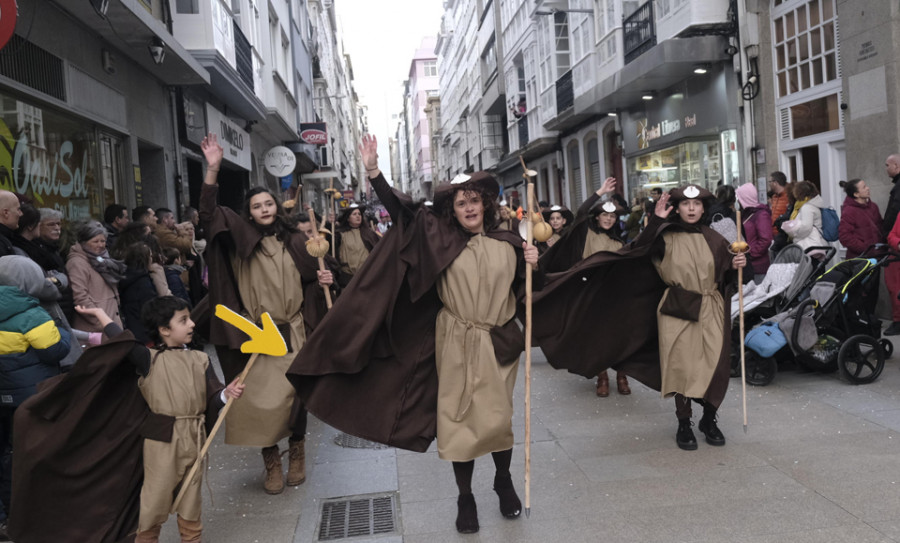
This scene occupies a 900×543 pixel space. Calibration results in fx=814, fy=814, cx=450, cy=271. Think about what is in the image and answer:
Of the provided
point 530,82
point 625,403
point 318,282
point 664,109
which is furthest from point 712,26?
point 530,82

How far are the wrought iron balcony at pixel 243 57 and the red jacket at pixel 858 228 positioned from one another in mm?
10739

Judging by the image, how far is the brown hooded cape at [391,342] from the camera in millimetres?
4320

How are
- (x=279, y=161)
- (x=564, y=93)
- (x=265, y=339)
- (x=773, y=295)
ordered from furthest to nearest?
(x=564, y=93), (x=279, y=161), (x=773, y=295), (x=265, y=339)

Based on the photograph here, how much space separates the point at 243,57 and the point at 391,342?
13.0 meters

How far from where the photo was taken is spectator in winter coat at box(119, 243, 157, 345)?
23.9 feet

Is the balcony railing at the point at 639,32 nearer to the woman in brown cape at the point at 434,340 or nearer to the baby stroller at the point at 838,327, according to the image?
the baby stroller at the point at 838,327

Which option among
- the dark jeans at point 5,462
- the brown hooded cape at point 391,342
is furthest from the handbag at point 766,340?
the dark jeans at point 5,462

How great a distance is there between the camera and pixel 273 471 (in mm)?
5094

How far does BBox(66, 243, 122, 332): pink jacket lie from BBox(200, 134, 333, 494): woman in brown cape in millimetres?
1612

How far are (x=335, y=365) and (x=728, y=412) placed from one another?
345 centimetres

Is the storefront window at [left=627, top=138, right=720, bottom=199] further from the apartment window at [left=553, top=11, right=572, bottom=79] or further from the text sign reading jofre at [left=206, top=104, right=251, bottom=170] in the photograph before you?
the text sign reading jofre at [left=206, top=104, right=251, bottom=170]

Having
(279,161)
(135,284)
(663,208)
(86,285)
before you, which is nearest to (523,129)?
(279,161)

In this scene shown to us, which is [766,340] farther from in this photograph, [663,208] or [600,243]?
[663,208]

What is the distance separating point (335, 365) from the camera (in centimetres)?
443
